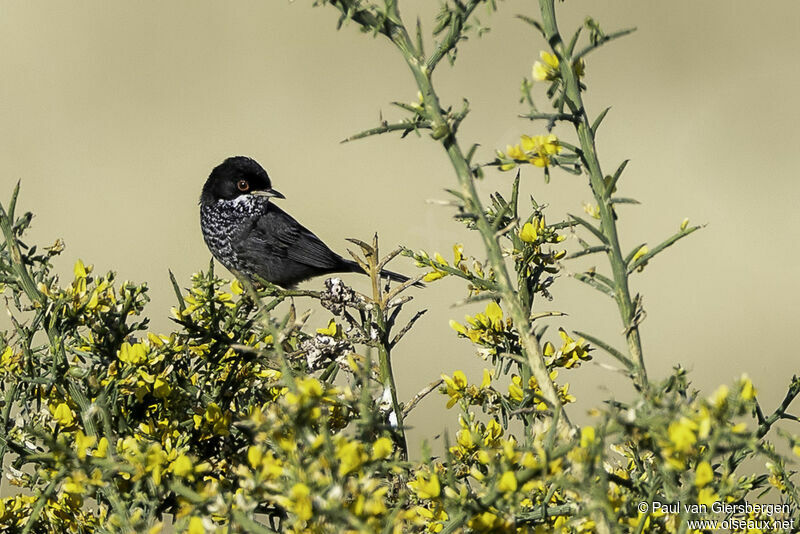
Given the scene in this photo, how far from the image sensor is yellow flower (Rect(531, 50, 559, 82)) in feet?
4.62

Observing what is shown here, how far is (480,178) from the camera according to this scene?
1.30 m

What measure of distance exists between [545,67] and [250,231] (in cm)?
492

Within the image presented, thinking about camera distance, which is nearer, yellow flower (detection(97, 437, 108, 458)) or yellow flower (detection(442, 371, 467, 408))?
yellow flower (detection(97, 437, 108, 458))

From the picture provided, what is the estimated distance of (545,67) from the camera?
1419 mm

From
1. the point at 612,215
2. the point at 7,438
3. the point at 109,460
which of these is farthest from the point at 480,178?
the point at 7,438

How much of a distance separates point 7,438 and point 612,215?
106cm

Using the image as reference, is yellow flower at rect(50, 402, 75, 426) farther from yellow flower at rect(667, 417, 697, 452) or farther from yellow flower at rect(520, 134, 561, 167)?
yellow flower at rect(667, 417, 697, 452)

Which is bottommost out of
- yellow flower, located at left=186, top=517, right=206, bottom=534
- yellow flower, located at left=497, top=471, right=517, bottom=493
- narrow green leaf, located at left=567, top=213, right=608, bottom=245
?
yellow flower, located at left=186, top=517, right=206, bottom=534

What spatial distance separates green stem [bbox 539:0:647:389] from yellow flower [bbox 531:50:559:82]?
0.04 ft

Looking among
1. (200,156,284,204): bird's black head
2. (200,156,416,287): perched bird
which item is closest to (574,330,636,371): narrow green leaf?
(200,156,416,287): perched bird

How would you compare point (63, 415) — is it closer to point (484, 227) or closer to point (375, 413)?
point (375, 413)

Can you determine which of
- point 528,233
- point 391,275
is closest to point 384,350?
point 528,233

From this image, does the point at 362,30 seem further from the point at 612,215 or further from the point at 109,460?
the point at 109,460

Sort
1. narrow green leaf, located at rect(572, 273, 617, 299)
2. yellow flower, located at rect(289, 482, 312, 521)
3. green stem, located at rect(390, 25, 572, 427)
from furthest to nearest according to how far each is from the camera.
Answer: narrow green leaf, located at rect(572, 273, 617, 299)
green stem, located at rect(390, 25, 572, 427)
yellow flower, located at rect(289, 482, 312, 521)
